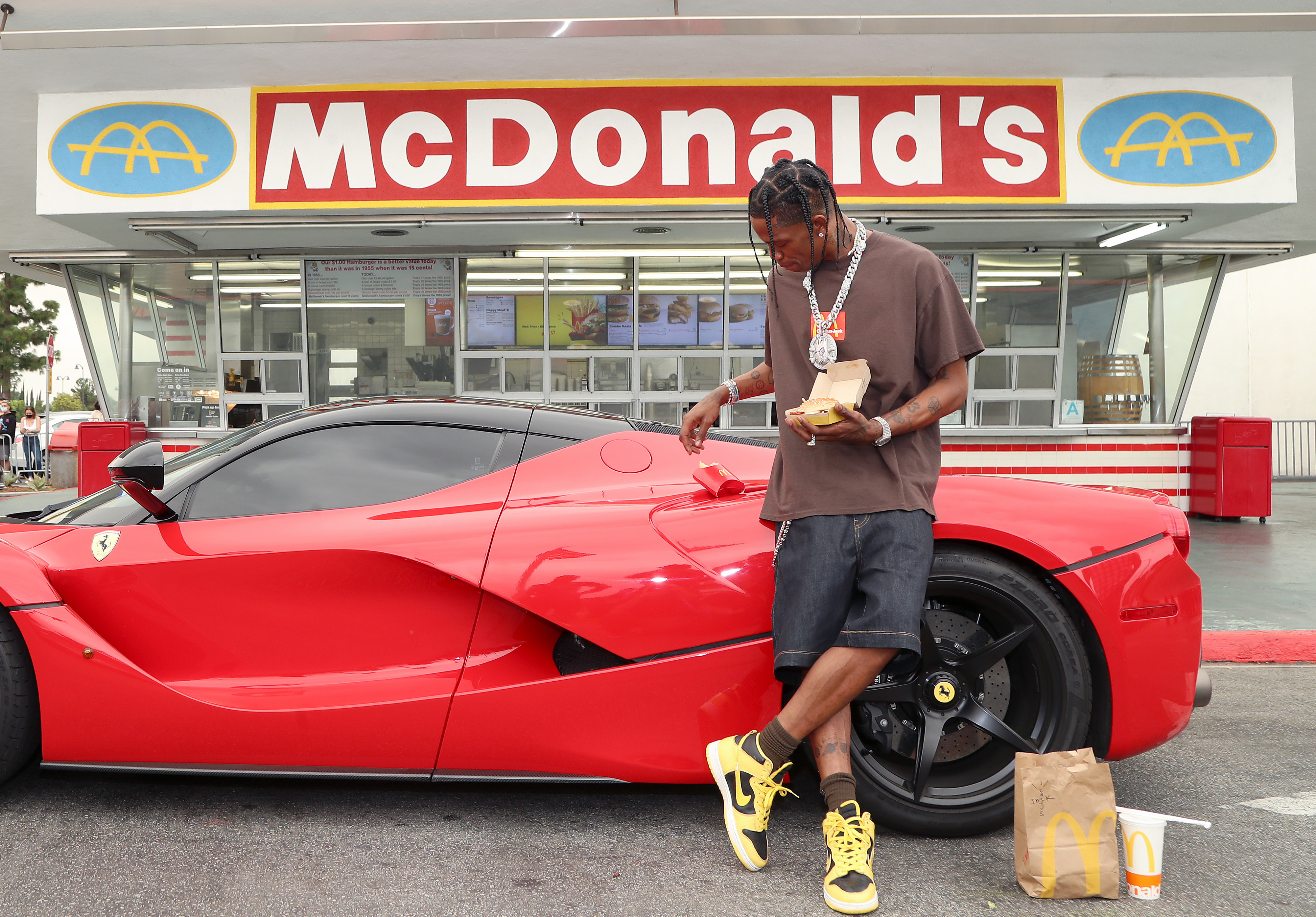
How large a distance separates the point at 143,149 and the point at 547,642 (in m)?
7.27

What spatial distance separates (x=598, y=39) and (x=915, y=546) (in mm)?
6032

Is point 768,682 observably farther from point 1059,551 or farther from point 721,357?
point 721,357

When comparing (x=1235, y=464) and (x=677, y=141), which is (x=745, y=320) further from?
(x=1235, y=464)

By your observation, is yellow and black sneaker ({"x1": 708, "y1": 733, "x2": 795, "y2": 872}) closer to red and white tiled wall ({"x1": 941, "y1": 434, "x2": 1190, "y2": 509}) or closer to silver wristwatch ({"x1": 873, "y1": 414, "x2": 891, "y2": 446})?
silver wristwatch ({"x1": 873, "y1": 414, "x2": 891, "y2": 446})

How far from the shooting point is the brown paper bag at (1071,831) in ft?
6.81

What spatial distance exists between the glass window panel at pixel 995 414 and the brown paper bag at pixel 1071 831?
8.26 meters

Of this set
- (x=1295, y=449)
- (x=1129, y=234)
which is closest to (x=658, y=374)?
(x=1129, y=234)

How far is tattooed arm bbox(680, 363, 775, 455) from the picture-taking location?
100 inches

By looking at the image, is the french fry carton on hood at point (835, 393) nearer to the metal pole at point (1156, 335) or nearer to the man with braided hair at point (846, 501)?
the man with braided hair at point (846, 501)

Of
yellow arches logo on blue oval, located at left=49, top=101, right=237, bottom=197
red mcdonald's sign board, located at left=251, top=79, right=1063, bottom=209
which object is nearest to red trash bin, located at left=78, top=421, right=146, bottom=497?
→ yellow arches logo on blue oval, located at left=49, top=101, right=237, bottom=197

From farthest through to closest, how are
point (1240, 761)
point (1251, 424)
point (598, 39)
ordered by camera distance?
point (1251, 424), point (598, 39), point (1240, 761)

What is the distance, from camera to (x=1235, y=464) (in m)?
9.43

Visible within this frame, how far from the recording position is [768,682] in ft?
7.64

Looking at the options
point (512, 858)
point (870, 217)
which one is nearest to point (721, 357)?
point (870, 217)
